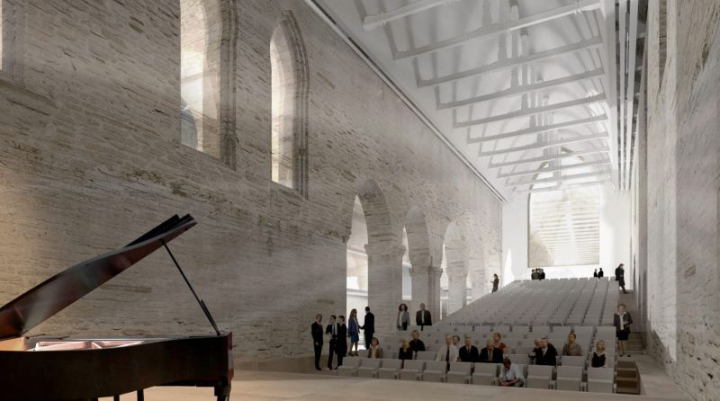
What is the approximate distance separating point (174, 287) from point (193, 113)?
343cm

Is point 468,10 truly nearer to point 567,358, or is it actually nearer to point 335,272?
point 335,272

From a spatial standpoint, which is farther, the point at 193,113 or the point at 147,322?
the point at 193,113

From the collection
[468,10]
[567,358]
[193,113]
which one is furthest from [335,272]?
[468,10]

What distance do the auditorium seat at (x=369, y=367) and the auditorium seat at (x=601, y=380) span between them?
3.35 meters

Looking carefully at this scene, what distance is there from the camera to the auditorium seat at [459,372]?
911 centimetres

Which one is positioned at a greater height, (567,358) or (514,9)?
(514,9)

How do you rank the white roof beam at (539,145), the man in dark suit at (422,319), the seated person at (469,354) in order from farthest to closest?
the white roof beam at (539,145) < the man in dark suit at (422,319) < the seated person at (469,354)

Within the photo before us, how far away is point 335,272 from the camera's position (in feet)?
48.5

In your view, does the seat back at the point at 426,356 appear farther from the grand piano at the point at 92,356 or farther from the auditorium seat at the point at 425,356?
the grand piano at the point at 92,356

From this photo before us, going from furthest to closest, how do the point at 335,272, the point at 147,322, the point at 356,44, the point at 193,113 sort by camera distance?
1. the point at 356,44
2. the point at 335,272
3. the point at 193,113
4. the point at 147,322

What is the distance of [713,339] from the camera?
4.92 meters

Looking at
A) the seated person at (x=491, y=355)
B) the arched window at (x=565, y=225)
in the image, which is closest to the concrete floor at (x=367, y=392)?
the seated person at (x=491, y=355)

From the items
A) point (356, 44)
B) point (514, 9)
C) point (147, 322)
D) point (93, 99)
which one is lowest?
point (147, 322)

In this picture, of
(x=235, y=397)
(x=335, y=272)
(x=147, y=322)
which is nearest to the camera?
(x=235, y=397)
